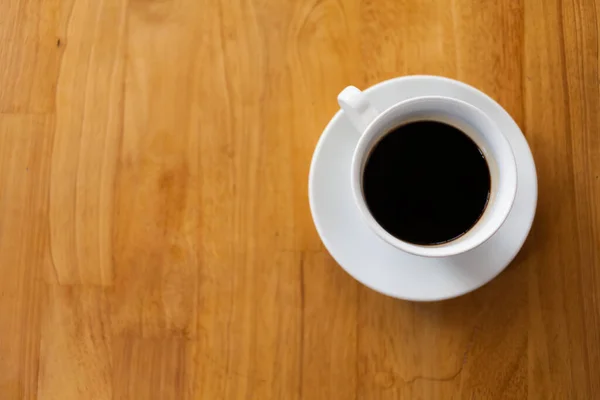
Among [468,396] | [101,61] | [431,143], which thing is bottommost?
[468,396]

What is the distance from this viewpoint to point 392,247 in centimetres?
59

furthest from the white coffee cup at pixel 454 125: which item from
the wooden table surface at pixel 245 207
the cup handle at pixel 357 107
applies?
the wooden table surface at pixel 245 207

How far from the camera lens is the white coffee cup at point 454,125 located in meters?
0.51

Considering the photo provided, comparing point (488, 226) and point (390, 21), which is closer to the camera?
point (488, 226)

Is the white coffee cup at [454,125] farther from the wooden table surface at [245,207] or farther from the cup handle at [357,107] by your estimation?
the wooden table surface at [245,207]

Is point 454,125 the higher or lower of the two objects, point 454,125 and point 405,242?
the higher

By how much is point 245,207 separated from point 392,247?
0.16m

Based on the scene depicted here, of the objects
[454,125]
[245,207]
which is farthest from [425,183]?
[245,207]

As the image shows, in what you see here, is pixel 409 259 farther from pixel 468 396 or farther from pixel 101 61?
pixel 101 61

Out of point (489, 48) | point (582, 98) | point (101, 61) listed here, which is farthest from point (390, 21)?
point (101, 61)

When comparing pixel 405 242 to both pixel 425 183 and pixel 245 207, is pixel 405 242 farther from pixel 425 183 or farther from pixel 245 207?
pixel 245 207

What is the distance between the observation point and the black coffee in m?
0.56

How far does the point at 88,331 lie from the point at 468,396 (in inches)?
15.8

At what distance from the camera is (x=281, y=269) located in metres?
0.64
